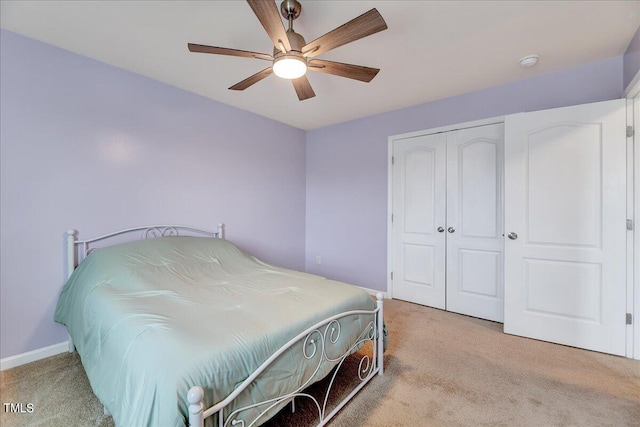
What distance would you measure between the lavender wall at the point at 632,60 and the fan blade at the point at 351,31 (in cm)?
198

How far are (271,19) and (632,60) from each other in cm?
272

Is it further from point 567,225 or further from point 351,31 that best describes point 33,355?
point 567,225

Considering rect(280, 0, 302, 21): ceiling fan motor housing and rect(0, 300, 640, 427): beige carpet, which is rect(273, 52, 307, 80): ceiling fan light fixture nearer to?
rect(280, 0, 302, 21): ceiling fan motor housing

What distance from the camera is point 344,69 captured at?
1889 mm

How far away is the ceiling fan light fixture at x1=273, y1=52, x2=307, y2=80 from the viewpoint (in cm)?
165

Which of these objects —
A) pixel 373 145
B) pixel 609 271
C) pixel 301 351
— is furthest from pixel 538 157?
pixel 301 351

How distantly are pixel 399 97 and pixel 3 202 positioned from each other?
3604 mm

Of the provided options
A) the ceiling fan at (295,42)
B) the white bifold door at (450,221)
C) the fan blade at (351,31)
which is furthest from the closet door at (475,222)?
the fan blade at (351,31)

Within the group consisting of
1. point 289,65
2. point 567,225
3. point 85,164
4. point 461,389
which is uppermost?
point 289,65

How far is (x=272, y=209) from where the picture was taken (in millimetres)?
4008

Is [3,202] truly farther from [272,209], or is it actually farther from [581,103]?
[581,103]

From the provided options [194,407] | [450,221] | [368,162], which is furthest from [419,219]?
[194,407]

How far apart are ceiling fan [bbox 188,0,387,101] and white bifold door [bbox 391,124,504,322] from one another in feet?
5.71

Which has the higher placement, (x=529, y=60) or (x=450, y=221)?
(x=529, y=60)
